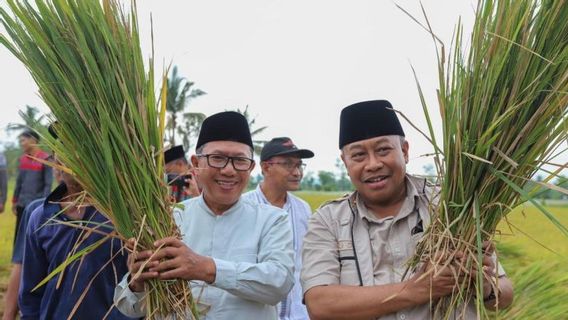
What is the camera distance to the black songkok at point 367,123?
1777 mm

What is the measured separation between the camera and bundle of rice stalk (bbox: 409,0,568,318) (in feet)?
4.76

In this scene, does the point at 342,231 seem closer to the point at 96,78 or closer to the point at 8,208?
the point at 96,78

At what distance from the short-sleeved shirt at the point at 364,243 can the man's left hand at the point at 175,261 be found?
1.02ft

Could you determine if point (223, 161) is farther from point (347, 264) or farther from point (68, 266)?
point (68, 266)

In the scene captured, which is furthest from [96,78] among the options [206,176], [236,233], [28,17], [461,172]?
[461,172]

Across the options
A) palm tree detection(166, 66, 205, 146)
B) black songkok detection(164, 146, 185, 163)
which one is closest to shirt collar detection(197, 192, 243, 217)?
black songkok detection(164, 146, 185, 163)

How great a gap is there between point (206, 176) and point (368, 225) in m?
0.59

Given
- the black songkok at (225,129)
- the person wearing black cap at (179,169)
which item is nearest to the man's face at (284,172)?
the person wearing black cap at (179,169)

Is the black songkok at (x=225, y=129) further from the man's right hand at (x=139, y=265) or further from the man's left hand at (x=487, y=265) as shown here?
the man's left hand at (x=487, y=265)

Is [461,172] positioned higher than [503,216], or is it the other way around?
[461,172]

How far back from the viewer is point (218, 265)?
5.94 feet

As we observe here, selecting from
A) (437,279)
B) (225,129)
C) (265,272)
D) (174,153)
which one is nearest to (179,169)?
(174,153)

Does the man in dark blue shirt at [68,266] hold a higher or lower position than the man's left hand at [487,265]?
lower

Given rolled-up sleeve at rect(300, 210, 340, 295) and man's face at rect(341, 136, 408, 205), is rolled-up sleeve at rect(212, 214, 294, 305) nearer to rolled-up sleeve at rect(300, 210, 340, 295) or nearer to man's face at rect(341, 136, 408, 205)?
rolled-up sleeve at rect(300, 210, 340, 295)
